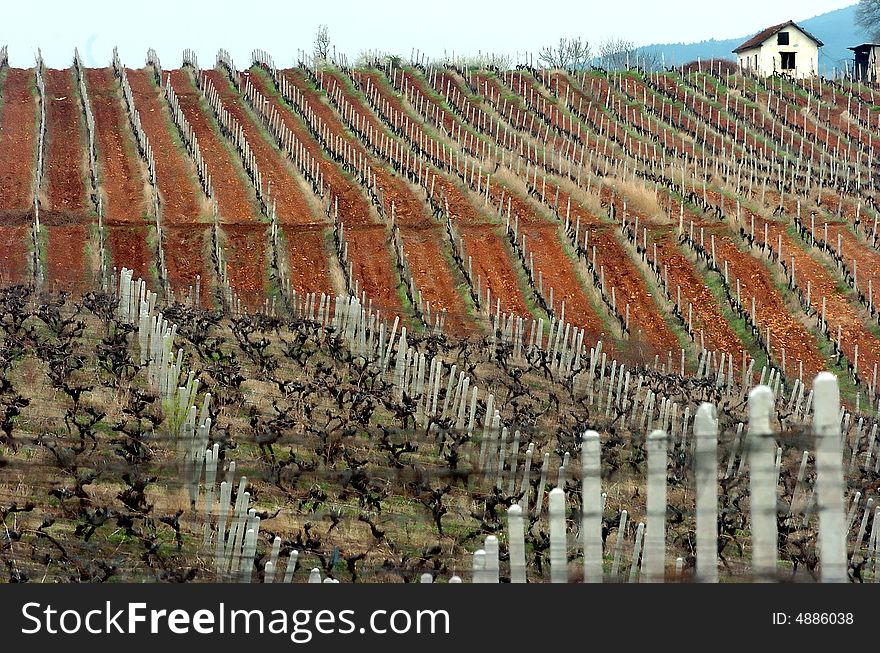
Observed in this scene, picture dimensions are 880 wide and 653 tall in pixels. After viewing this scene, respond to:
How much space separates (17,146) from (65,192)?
184 inches

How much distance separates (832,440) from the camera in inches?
161

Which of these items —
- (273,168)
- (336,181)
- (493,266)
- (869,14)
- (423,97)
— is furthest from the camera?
(869,14)

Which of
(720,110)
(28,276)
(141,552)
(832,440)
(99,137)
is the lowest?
(141,552)

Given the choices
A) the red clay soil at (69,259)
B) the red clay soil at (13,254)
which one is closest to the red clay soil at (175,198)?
the red clay soil at (69,259)

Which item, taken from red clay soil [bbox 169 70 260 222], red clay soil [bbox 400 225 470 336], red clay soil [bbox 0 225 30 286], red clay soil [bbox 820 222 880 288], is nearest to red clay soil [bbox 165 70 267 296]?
red clay soil [bbox 169 70 260 222]

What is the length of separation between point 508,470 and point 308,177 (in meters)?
19.2

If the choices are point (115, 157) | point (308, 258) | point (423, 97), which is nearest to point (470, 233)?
point (308, 258)

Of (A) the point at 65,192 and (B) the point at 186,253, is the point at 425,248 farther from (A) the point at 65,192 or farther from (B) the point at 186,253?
(A) the point at 65,192

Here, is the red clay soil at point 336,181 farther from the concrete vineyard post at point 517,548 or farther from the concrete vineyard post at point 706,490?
the concrete vineyard post at point 706,490

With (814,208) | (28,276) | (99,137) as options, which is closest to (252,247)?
(28,276)

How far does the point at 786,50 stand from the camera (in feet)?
174
